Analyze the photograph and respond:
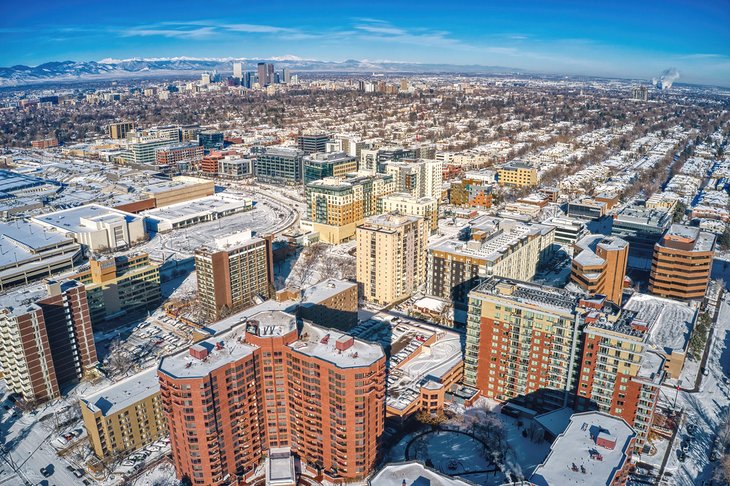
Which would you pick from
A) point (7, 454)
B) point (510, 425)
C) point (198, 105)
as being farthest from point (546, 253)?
point (198, 105)

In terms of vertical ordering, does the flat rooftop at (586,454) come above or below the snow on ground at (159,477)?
above

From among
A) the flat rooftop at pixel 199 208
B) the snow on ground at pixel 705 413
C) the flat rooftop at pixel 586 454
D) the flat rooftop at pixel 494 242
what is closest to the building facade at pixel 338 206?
the flat rooftop at pixel 199 208

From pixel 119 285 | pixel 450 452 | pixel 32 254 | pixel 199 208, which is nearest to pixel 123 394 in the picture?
pixel 119 285

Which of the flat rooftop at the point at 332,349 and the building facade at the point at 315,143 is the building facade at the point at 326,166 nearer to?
the building facade at the point at 315,143

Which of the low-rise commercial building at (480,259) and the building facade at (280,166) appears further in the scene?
the building facade at (280,166)

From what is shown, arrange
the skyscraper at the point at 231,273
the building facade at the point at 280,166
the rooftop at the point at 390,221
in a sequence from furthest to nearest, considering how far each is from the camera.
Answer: the building facade at the point at 280,166
the rooftop at the point at 390,221
the skyscraper at the point at 231,273

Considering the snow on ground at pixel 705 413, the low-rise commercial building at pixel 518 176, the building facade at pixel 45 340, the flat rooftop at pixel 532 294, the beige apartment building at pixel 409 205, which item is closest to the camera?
the snow on ground at pixel 705 413

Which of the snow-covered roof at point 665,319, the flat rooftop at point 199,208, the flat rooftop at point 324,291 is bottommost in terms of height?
the snow-covered roof at point 665,319

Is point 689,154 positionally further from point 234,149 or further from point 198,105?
point 198,105

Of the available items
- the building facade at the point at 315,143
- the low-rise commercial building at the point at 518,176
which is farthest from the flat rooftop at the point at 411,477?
the building facade at the point at 315,143
